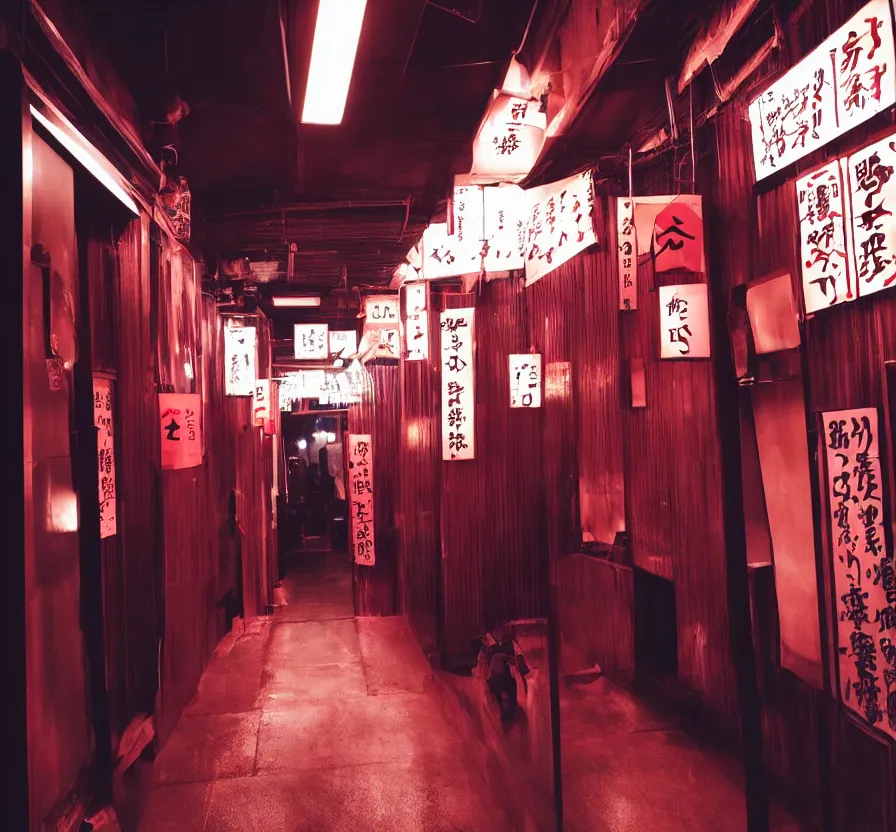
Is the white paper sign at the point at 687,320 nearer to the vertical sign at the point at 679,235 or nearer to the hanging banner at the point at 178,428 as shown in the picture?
the vertical sign at the point at 679,235

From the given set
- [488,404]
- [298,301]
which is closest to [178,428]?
[488,404]

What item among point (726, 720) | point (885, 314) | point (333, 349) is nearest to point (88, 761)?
point (726, 720)

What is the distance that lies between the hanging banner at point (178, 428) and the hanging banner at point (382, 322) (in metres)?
4.91

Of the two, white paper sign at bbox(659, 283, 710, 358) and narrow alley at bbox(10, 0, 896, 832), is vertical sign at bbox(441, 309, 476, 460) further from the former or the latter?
white paper sign at bbox(659, 283, 710, 358)

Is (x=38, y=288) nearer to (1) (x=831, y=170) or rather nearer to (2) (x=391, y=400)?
(1) (x=831, y=170)

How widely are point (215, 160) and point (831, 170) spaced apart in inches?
284

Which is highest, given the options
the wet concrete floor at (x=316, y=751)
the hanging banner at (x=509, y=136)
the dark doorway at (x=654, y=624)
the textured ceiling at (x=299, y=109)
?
the textured ceiling at (x=299, y=109)

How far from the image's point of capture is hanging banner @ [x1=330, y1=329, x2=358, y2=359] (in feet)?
49.9

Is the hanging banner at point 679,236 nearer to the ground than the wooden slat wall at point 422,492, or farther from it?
farther from it

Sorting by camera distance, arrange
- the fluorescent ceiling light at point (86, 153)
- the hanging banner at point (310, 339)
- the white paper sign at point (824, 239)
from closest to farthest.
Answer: the white paper sign at point (824, 239)
the fluorescent ceiling light at point (86, 153)
the hanging banner at point (310, 339)

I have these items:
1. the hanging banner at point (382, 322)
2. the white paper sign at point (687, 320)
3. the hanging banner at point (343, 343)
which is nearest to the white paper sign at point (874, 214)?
the white paper sign at point (687, 320)

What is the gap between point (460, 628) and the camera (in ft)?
31.1

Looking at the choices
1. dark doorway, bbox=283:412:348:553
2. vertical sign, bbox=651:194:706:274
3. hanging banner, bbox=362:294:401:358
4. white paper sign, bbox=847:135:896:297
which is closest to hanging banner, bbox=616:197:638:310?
vertical sign, bbox=651:194:706:274

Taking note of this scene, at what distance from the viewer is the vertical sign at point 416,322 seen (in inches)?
369
